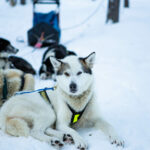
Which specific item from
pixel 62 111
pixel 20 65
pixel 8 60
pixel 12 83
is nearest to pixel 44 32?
pixel 20 65

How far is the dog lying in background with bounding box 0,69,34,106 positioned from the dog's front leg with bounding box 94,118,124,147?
1.31m

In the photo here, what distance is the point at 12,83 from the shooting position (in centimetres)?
303

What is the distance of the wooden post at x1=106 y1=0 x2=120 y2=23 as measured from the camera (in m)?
8.50

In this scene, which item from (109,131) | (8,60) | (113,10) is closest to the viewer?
(109,131)

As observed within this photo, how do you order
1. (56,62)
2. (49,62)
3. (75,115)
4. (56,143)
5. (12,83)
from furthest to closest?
(49,62) < (12,83) < (56,62) < (75,115) < (56,143)

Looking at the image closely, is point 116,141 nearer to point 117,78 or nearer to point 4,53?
point 117,78

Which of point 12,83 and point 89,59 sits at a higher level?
point 89,59

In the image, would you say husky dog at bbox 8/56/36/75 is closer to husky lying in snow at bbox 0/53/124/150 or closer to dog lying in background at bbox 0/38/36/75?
dog lying in background at bbox 0/38/36/75

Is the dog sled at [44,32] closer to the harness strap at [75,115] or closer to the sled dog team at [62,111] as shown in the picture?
the sled dog team at [62,111]

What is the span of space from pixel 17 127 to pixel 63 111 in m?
0.54

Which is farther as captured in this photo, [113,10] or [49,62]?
[113,10]

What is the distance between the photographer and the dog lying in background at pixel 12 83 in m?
2.89

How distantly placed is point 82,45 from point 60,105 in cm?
489

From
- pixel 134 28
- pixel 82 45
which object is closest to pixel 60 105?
pixel 82 45
